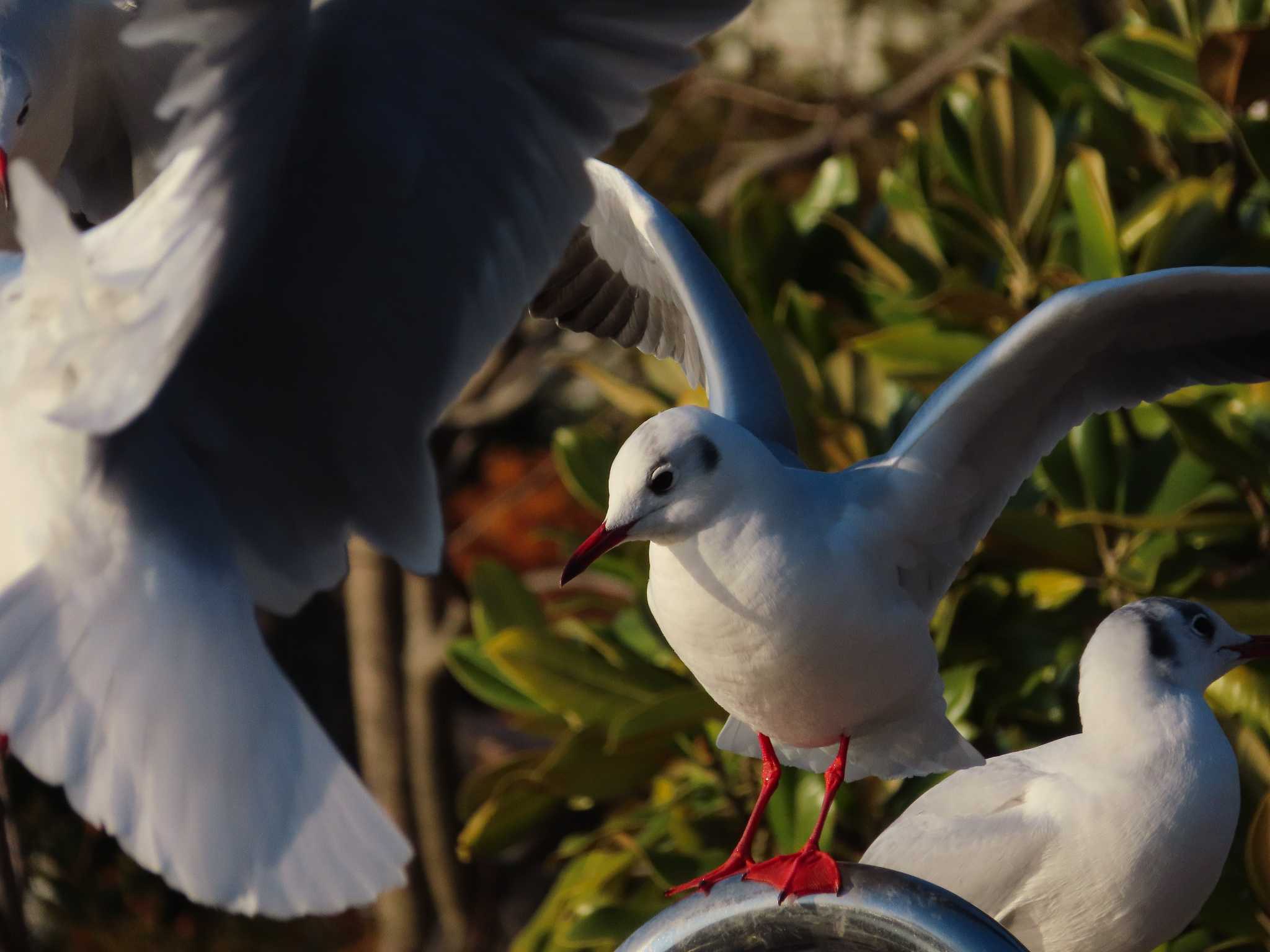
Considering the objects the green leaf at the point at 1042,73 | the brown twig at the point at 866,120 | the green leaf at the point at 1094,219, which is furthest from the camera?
the brown twig at the point at 866,120

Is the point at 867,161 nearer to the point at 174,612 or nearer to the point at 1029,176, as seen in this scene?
the point at 1029,176

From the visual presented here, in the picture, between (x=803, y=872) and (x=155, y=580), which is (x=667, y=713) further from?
(x=155, y=580)

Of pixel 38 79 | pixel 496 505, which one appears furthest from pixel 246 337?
pixel 496 505

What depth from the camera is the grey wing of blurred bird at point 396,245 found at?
108 cm

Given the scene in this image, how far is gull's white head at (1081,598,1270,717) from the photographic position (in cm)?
151

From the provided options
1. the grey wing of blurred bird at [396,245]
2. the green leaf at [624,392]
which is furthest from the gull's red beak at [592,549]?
the green leaf at [624,392]

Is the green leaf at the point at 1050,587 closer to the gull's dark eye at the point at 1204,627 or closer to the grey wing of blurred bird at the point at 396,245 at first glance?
the gull's dark eye at the point at 1204,627

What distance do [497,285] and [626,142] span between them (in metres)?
4.24

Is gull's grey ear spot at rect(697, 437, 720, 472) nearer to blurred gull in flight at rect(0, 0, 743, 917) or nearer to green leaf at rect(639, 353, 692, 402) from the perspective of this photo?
blurred gull in flight at rect(0, 0, 743, 917)

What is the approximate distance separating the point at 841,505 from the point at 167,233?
0.55m

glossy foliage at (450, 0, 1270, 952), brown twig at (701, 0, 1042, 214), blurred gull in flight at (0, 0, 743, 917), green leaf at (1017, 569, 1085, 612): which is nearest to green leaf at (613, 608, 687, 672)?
glossy foliage at (450, 0, 1270, 952)

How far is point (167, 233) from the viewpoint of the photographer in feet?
3.38

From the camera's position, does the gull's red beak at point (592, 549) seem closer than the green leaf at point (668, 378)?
Yes

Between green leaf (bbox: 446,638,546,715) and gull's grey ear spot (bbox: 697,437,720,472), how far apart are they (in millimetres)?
1399
